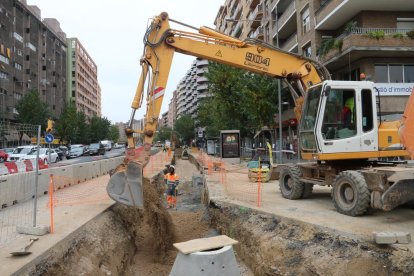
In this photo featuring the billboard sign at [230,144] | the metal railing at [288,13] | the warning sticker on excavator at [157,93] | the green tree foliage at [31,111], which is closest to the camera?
the warning sticker on excavator at [157,93]

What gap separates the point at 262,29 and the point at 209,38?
36823mm

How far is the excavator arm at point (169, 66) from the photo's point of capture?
8242 mm

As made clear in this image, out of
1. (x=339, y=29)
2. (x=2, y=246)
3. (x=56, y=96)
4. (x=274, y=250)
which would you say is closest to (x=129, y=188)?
(x=2, y=246)

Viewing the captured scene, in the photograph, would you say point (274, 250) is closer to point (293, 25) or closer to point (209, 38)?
point (209, 38)

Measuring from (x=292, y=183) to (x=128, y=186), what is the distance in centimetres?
511

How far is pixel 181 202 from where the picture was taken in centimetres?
1648

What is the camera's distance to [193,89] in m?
138

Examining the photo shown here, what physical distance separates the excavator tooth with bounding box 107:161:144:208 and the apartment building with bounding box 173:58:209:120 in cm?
9632

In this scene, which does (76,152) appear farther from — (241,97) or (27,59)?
(27,59)

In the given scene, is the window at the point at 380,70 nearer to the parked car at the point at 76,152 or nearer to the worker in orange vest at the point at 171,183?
the worker in orange vest at the point at 171,183

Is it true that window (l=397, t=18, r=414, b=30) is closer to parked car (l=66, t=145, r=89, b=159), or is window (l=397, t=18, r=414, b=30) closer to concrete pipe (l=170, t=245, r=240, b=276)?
concrete pipe (l=170, t=245, r=240, b=276)

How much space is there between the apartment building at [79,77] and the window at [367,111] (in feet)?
316

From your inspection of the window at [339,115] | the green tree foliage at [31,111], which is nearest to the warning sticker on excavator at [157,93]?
the window at [339,115]

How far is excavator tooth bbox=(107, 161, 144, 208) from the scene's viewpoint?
26.9ft
